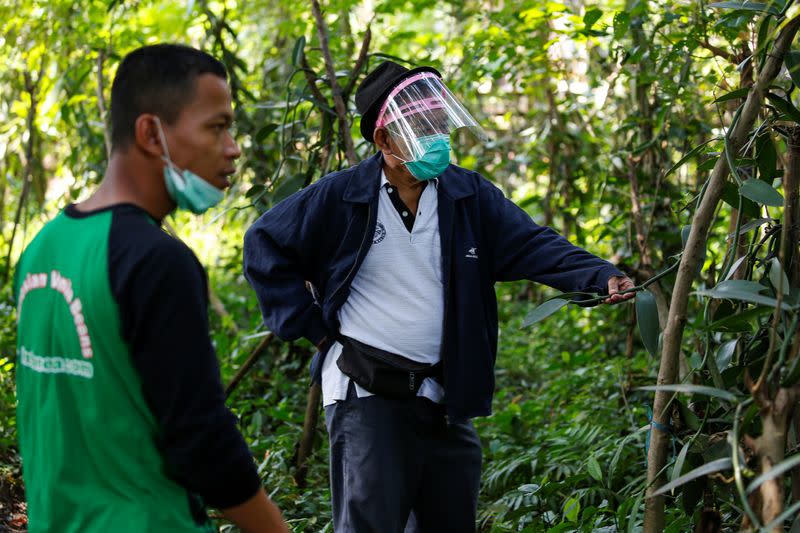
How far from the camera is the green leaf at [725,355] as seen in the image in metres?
2.26

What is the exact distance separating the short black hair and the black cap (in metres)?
1.10

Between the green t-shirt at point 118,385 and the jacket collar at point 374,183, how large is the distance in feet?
3.65

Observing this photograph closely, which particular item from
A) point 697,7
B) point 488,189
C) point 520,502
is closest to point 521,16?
point 697,7

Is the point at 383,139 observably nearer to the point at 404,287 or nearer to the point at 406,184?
the point at 406,184

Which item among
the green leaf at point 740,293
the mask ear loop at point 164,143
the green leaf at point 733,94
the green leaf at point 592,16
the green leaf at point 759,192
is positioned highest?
the green leaf at point 592,16

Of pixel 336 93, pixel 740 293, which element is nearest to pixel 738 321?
pixel 740 293

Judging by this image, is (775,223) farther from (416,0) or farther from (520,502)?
(416,0)

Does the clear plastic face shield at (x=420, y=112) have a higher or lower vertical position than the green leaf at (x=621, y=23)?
lower

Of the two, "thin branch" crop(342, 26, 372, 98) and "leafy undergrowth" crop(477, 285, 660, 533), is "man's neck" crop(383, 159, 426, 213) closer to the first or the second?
"leafy undergrowth" crop(477, 285, 660, 533)

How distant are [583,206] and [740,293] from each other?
163 inches

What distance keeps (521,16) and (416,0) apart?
1.01 m

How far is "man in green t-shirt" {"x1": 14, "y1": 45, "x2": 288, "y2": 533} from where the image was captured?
1.46m

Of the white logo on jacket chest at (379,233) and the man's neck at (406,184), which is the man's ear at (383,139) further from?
the white logo on jacket chest at (379,233)

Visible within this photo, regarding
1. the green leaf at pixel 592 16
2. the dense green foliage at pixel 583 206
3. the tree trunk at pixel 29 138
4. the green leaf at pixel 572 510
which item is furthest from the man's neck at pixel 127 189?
the tree trunk at pixel 29 138
